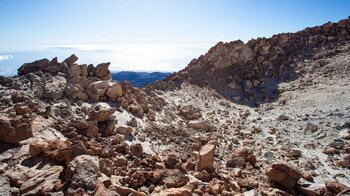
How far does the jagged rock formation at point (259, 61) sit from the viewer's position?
2270 cm

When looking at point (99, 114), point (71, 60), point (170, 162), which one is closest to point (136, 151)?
point (170, 162)

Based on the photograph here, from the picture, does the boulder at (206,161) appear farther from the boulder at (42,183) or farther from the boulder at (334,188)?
the boulder at (42,183)

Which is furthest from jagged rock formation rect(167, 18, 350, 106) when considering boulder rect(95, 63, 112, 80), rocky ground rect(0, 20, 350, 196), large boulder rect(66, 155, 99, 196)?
large boulder rect(66, 155, 99, 196)

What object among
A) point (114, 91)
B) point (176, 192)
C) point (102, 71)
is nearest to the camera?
point (176, 192)

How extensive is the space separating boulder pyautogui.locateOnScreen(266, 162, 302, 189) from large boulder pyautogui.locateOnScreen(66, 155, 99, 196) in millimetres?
4966

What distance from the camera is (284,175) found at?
320 inches

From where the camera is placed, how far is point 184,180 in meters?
7.43

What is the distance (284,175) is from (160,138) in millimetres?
5267

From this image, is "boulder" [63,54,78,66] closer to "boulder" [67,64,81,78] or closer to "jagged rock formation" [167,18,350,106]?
"boulder" [67,64,81,78]

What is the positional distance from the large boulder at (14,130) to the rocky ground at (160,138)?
0.09 feet

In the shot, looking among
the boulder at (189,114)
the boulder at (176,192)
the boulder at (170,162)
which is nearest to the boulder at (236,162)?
the boulder at (170,162)

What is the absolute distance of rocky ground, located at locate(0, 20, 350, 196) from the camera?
6891mm

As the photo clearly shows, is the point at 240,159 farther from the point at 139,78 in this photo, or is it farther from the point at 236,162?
the point at 139,78

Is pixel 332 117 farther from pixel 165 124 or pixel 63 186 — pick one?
pixel 63 186
